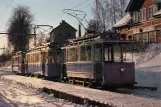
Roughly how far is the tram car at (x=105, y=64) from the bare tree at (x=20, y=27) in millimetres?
64449

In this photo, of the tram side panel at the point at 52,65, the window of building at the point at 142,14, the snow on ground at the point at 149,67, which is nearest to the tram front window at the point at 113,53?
the snow on ground at the point at 149,67

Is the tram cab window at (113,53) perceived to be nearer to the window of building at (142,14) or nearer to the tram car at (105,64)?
the tram car at (105,64)

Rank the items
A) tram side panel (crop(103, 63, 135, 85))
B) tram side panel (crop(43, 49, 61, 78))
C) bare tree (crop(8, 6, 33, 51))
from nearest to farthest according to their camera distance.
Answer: tram side panel (crop(103, 63, 135, 85)) → tram side panel (crop(43, 49, 61, 78)) → bare tree (crop(8, 6, 33, 51))

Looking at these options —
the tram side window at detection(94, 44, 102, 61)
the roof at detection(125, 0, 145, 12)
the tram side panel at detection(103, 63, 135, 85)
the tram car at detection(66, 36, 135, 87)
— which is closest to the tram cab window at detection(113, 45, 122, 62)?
the tram car at detection(66, 36, 135, 87)

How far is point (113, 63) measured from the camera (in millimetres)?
16859

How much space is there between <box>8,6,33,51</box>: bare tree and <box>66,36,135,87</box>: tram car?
2537 inches

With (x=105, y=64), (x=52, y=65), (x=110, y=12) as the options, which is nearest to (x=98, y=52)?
(x=105, y=64)

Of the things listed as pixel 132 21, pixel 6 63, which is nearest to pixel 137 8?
pixel 132 21

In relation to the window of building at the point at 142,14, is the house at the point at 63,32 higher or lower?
higher

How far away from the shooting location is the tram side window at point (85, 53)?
723 inches

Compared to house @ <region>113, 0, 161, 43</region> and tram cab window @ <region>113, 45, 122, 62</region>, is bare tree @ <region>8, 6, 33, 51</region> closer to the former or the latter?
house @ <region>113, 0, 161, 43</region>

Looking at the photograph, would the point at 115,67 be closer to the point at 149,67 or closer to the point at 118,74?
the point at 118,74

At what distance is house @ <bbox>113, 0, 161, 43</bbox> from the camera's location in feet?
114

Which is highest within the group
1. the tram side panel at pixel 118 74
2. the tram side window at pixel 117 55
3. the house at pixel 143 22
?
the house at pixel 143 22
